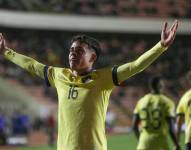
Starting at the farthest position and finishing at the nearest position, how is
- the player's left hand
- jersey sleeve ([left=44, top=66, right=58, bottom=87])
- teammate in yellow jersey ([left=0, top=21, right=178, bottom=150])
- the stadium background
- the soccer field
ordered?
the stadium background → the soccer field → jersey sleeve ([left=44, top=66, right=58, bottom=87]) → teammate in yellow jersey ([left=0, top=21, right=178, bottom=150]) → the player's left hand

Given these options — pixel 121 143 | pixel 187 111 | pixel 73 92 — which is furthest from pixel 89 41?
pixel 121 143

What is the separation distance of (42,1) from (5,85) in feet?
18.7

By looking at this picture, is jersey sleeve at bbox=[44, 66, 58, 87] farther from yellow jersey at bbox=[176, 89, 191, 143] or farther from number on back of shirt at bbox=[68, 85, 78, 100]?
yellow jersey at bbox=[176, 89, 191, 143]

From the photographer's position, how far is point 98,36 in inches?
1211

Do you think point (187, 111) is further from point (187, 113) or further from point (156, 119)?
point (156, 119)

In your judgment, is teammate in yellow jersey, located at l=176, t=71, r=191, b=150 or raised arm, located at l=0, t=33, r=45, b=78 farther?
teammate in yellow jersey, located at l=176, t=71, r=191, b=150

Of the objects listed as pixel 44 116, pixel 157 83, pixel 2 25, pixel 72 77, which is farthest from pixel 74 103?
pixel 2 25

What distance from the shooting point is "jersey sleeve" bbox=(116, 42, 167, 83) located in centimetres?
466

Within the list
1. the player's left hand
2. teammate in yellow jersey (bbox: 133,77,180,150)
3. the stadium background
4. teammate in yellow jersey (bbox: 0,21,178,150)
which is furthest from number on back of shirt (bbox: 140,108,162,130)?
the stadium background

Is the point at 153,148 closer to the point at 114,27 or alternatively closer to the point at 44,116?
the point at 44,116

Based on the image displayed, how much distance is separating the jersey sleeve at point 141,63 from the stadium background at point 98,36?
62.2 ft

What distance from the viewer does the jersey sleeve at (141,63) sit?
4.66 m

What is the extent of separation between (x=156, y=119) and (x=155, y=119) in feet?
0.05

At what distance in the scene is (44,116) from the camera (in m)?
24.5
